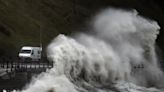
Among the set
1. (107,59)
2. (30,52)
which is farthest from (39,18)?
(107,59)

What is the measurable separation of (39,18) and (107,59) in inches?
314

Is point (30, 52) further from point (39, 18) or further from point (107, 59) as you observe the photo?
point (107, 59)

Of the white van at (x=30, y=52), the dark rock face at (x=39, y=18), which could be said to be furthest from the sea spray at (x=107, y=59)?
the white van at (x=30, y=52)

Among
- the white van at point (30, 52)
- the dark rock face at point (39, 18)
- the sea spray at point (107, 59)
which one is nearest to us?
the sea spray at point (107, 59)

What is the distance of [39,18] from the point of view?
95.7ft

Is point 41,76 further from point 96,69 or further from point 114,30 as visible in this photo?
point 114,30

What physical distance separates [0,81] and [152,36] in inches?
435

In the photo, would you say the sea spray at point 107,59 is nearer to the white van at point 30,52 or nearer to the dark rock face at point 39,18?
the dark rock face at point 39,18

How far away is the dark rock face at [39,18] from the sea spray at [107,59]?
2543mm

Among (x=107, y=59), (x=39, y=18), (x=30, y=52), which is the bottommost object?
(x=107, y=59)

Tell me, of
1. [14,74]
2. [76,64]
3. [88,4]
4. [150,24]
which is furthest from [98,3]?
[14,74]

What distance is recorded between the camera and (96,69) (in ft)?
73.6

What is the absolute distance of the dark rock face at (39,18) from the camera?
93.5 ft

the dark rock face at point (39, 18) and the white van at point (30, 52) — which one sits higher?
the dark rock face at point (39, 18)
